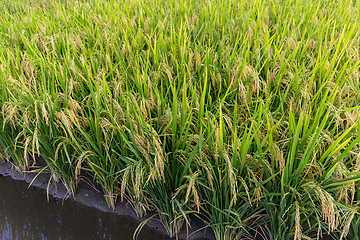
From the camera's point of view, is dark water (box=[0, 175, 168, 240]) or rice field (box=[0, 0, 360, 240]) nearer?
rice field (box=[0, 0, 360, 240])

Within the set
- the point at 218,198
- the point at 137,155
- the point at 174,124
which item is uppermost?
the point at 174,124

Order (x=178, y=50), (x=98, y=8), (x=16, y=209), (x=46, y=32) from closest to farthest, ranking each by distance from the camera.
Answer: (x=16, y=209)
(x=178, y=50)
(x=46, y=32)
(x=98, y=8)

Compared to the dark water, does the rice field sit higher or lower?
higher

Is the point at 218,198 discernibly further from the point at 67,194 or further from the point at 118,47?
the point at 118,47

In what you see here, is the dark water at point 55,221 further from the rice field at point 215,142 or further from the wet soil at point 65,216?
the rice field at point 215,142

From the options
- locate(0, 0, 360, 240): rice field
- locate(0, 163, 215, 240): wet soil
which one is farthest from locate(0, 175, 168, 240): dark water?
locate(0, 0, 360, 240): rice field

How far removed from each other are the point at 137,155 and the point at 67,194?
3.13 ft

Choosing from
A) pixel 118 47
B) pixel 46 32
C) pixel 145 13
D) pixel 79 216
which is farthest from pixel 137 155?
pixel 145 13

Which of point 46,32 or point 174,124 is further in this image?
point 46,32

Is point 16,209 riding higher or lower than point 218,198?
lower

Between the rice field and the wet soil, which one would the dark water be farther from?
the rice field

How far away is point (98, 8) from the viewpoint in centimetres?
332

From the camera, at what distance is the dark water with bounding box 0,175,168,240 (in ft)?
5.65

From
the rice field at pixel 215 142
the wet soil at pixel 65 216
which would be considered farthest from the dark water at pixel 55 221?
the rice field at pixel 215 142
